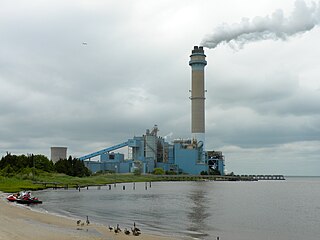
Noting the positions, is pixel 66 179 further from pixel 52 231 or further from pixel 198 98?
pixel 52 231

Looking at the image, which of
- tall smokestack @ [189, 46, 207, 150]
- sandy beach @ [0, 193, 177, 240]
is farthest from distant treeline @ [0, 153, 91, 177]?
sandy beach @ [0, 193, 177, 240]

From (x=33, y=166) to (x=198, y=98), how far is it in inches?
2950

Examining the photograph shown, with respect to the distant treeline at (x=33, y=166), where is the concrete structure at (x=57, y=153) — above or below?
above

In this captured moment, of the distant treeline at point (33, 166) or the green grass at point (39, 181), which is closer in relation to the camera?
the green grass at point (39, 181)

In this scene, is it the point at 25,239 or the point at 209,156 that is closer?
the point at 25,239

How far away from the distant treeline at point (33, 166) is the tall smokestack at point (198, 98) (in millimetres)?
49250

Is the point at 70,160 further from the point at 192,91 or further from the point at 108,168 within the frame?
the point at 192,91

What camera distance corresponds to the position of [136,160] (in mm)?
163375

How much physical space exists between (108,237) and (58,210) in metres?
21.9

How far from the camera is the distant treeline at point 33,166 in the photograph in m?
104

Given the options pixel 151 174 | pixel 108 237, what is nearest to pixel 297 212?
pixel 108 237

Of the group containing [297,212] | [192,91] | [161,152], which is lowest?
[297,212]

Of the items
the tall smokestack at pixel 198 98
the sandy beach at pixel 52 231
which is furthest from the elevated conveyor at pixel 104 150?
the sandy beach at pixel 52 231

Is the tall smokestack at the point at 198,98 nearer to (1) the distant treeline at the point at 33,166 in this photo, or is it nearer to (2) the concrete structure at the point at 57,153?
(1) the distant treeline at the point at 33,166
